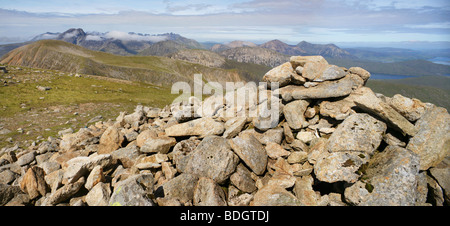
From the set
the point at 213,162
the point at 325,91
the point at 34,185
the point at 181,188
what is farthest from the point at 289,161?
the point at 34,185

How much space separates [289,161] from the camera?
1179 centimetres

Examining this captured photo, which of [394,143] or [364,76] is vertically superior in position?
[364,76]

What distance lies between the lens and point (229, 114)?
55.1ft

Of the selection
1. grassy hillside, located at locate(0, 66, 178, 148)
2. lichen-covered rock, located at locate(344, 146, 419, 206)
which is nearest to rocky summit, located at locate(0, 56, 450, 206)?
lichen-covered rock, located at locate(344, 146, 419, 206)

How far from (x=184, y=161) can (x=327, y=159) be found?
7638 mm

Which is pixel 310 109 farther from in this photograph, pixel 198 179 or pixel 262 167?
pixel 198 179

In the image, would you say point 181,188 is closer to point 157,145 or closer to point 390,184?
point 157,145

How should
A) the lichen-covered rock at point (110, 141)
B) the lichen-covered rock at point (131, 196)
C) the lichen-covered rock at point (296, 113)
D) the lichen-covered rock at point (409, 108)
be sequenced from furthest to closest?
1. the lichen-covered rock at point (110, 141)
2. the lichen-covered rock at point (296, 113)
3. the lichen-covered rock at point (409, 108)
4. the lichen-covered rock at point (131, 196)

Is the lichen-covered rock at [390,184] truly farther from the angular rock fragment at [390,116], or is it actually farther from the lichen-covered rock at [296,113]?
the lichen-covered rock at [296,113]

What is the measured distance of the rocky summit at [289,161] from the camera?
29.4ft

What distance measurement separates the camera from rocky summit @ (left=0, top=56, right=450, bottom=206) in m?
8.97

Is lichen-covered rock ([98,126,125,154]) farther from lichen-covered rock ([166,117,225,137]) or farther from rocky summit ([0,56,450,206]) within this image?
lichen-covered rock ([166,117,225,137])

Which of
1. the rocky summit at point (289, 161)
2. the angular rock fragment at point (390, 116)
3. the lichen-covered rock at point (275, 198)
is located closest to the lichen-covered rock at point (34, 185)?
the rocky summit at point (289, 161)
